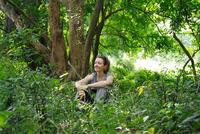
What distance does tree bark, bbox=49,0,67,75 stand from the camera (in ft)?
31.6

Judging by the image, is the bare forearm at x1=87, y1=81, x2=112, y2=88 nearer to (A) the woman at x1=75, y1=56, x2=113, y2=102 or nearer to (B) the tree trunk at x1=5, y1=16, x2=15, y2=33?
(A) the woman at x1=75, y1=56, x2=113, y2=102

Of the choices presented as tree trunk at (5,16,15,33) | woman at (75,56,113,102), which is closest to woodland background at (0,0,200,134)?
tree trunk at (5,16,15,33)

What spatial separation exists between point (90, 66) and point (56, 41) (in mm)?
1470

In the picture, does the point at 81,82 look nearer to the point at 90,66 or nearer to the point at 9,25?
the point at 90,66

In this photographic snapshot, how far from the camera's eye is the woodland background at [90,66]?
10.6 feet

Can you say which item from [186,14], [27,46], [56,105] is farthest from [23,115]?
[27,46]

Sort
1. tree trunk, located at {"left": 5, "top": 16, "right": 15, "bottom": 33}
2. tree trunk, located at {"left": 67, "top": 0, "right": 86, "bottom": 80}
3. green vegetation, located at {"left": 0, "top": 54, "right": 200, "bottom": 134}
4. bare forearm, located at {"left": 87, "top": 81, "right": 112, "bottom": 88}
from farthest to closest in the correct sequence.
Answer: tree trunk, located at {"left": 5, "top": 16, "right": 15, "bottom": 33} < tree trunk, located at {"left": 67, "top": 0, "right": 86, "bottom": 80} < bare forearm, located at {"left": 87, "top": 81, "right": 112, "bottom": 88} < green vegetation, located at {"left": 0, "top": 54, "right": 200, "bottom": 134}

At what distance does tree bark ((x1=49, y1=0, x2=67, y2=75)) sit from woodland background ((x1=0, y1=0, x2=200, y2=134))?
0.8 inches

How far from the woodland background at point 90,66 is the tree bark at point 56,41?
0.02 meters

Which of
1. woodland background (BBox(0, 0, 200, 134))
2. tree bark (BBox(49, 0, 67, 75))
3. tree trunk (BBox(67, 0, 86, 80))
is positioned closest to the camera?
woodland background (BBox(0, 0, 200, 134))

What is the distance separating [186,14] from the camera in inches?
340

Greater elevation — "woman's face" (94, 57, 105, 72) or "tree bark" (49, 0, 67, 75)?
"tree bark" (49, 0, 67, 75)

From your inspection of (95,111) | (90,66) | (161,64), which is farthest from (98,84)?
(90,66)

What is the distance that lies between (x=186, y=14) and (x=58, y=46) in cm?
279
